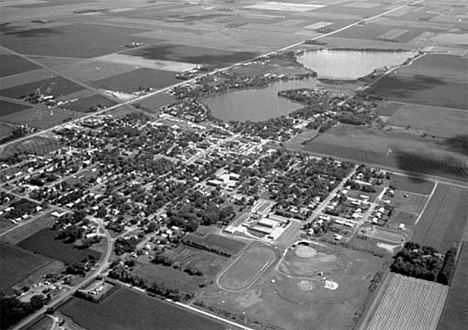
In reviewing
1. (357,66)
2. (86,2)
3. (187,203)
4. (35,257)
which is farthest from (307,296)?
(86,2)

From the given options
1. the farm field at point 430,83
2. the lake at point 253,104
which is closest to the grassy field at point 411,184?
the lake at point 253,104

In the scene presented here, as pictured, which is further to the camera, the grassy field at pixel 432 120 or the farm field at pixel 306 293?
the grassy field at pixel 432 120

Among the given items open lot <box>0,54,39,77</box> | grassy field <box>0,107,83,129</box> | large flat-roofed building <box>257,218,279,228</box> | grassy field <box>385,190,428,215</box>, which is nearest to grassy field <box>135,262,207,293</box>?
large flat-roofed building <box>257,218,279,228</box>

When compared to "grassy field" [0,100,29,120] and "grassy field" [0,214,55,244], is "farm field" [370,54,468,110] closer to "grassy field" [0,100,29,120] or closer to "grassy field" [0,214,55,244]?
"grassy field" [0,100,29,120]

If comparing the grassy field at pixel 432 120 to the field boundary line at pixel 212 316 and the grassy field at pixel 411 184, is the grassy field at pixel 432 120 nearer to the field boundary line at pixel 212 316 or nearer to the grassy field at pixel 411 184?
the grassy field at pixel 411 184

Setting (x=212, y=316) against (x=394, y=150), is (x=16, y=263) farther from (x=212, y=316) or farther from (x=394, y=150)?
(x=394, y=150)

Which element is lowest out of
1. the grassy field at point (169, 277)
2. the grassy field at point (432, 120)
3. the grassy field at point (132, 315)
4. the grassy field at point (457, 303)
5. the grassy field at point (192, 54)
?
the grassy field at point (457, 303)

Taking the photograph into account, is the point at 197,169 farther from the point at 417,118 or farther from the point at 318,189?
the point at 417,118
